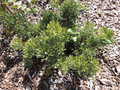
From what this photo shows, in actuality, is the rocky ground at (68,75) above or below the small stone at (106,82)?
above

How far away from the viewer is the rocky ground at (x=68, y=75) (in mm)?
2074

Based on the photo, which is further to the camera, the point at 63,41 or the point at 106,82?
the point at 106,82

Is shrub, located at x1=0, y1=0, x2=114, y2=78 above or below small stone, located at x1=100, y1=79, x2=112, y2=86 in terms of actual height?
above

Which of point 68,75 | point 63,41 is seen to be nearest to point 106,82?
point 68,75

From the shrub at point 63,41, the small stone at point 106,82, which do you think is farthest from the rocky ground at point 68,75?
the shrub at point 63,41

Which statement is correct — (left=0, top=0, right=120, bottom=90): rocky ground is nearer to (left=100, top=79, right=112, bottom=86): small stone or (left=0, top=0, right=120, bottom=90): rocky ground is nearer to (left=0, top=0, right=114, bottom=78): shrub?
(left=100, top=79, right=112, bottom=86): small stone

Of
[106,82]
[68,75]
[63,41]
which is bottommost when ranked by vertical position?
[106,82]

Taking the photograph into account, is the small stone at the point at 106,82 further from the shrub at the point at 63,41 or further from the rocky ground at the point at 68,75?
the shrub at the point at 63,41

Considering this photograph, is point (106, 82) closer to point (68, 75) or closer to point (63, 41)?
point (68, 75)

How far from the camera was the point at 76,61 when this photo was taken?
1717mm

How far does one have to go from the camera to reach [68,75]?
209 centimetres

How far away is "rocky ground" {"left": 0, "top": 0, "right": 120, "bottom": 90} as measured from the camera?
207 centimetres

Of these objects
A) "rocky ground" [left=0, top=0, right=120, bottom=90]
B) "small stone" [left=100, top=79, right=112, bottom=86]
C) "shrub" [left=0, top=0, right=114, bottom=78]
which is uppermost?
"shrub" [left=0, top=0, right=114, bottom=78]

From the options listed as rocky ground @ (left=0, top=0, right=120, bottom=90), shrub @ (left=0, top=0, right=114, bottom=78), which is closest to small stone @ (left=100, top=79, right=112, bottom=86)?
rocky ground @ (left=0, top=0, right=120, bottom=90)
